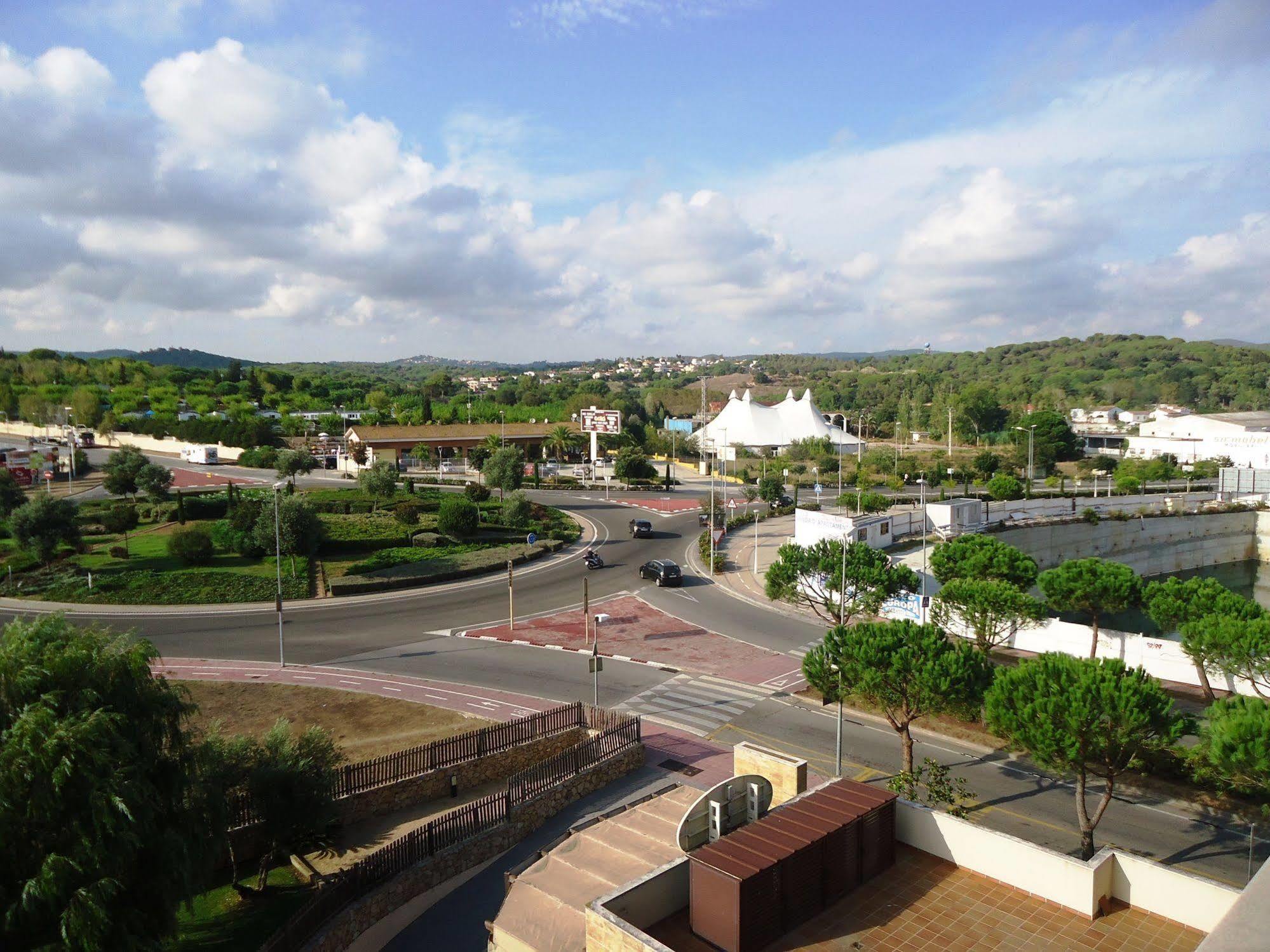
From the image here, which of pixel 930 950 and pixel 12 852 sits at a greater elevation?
pixel 12 852

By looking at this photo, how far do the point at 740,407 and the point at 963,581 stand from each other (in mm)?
77471

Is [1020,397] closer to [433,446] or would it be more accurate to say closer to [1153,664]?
[433,446]

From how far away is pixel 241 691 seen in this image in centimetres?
2564

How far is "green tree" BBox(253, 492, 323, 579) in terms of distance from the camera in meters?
38.8

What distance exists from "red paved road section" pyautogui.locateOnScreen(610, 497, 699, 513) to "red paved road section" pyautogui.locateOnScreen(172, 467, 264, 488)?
32.5 meters

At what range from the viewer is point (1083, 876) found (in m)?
10.4

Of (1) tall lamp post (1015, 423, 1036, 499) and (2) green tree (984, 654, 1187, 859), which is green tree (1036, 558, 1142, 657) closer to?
(2) green tree (984, 654, 1187, 859)

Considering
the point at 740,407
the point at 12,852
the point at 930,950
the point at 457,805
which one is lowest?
the point at 457,805

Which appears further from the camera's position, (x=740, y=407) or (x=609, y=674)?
(x=740, y=407)

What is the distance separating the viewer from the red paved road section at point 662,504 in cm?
6409

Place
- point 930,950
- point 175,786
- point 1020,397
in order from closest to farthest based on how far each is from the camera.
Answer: point 930,950, point 175,786, point 1020,397

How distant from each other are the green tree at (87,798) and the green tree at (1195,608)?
26252 millimetres

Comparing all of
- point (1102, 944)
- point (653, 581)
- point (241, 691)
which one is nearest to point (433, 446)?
point (653, 581)

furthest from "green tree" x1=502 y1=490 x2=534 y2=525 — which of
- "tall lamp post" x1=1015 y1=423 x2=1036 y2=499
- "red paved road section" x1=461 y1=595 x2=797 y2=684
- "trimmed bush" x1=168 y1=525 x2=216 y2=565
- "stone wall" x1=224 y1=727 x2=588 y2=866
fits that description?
"tall lamp post" x1=1015 y1=423 x2=1036 y2=499
